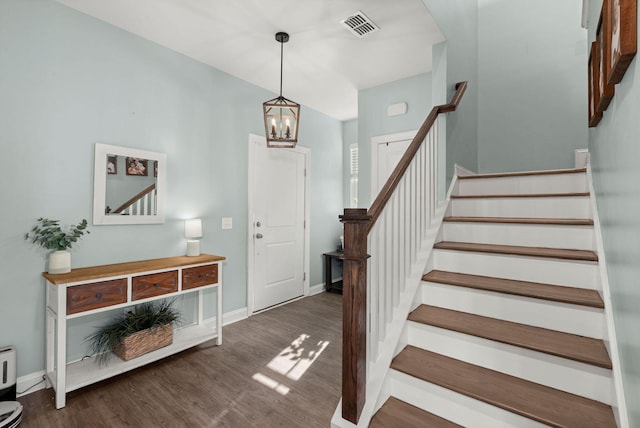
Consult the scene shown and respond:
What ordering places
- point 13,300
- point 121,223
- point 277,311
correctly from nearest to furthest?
point 13,300 → point 121,223 → point 277,311

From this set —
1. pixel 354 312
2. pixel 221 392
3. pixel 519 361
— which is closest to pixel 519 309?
pixel 519 361

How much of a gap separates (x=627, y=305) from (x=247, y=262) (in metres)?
3.32

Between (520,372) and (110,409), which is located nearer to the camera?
(520,372)

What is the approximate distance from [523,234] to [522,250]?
0.70 feet

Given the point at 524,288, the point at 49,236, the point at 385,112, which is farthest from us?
the point at 385,112

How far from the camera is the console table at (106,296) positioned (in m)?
2.01

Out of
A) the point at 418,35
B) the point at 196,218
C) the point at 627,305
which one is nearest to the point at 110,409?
the point at 196,218

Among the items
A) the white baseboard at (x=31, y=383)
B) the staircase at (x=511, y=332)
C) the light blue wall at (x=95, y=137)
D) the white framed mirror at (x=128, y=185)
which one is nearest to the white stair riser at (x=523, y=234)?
the staircase at (x=511, y=332)

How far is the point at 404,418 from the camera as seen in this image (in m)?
1.48

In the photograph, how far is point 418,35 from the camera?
108 inches

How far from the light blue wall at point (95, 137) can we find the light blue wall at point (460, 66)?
2186 mm

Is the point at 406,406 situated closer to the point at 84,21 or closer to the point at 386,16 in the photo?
the point at 386,16

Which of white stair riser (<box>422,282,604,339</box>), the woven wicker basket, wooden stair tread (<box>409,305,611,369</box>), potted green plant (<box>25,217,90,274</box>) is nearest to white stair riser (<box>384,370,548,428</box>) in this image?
wooden stair tread (<box>409,305,611,369</box>)

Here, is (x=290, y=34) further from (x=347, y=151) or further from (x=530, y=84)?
(x=530, y=84)
